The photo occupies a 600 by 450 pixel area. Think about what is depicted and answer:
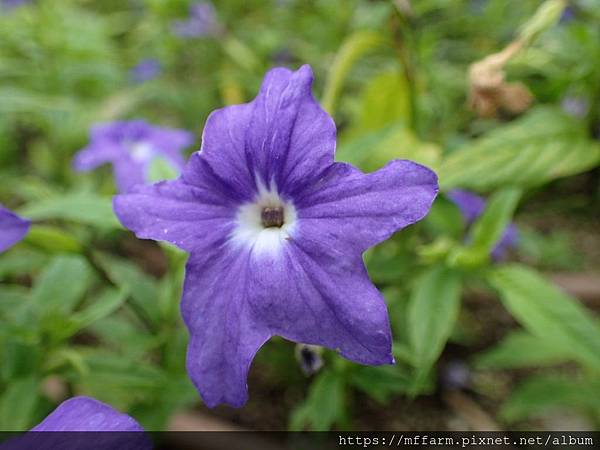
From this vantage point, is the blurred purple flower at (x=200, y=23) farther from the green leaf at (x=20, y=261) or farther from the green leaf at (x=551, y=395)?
the green leaf at (x=551, y=395)

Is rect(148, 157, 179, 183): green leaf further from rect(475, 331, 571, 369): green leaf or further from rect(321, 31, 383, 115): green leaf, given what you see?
rect(475, 331, 571, 369): green leaf

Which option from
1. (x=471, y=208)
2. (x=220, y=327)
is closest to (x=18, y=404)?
(x=220, y=327)

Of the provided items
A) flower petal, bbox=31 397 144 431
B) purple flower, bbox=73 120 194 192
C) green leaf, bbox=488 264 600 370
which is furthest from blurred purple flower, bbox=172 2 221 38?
flower petal, bbox=31 397 144 431

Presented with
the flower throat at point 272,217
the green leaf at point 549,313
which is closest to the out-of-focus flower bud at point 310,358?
the flower throat at point 272,217

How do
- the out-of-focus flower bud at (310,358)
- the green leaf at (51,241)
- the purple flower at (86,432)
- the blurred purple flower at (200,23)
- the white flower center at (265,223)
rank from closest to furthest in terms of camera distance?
the purple flower at (86,432) → the white flower center at (265,223) → the out-of-focus flower bud at (310,358) → the green leaf at (51,241) → the blurred purple flower at (200,23)

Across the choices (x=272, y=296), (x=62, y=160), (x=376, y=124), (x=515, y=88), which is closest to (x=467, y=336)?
(x=376, y=124)

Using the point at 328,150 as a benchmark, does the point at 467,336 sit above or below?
below

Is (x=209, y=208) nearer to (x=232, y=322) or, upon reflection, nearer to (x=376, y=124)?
(x=232, y=322)
